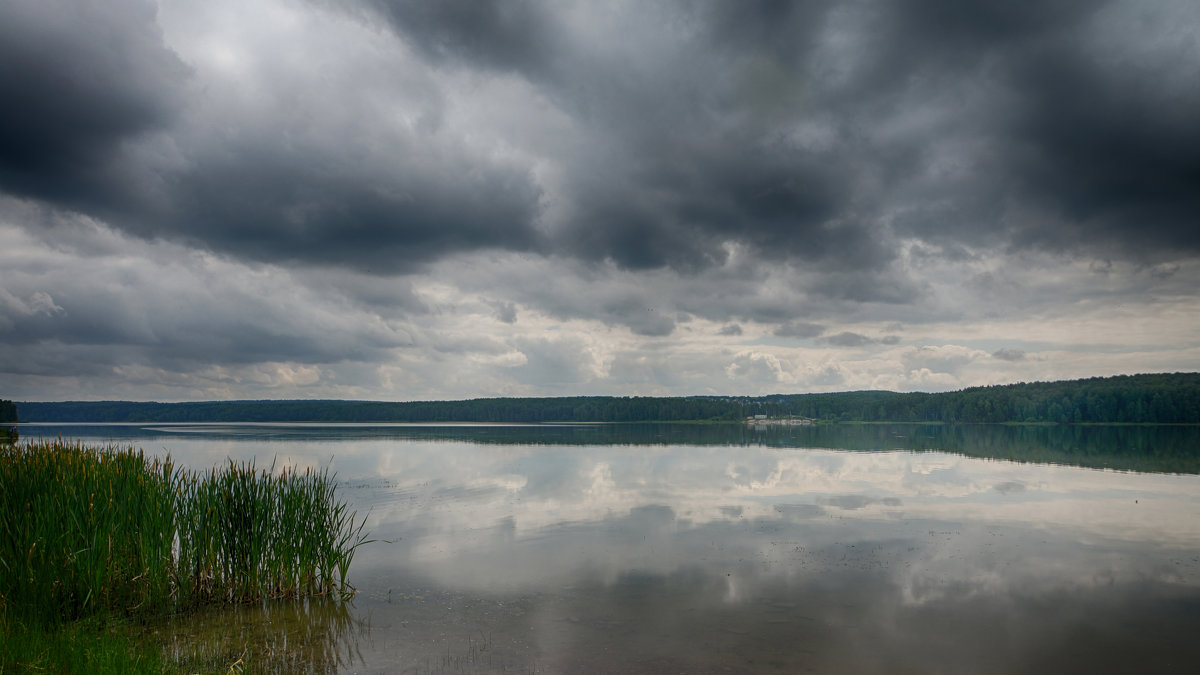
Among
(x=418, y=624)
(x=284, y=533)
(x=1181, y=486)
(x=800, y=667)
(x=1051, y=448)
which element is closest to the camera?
(x=800, y=667)

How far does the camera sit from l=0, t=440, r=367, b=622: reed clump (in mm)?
11500

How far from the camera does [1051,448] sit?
65250mm

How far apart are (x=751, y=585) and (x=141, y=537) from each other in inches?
523

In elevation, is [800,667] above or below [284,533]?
below

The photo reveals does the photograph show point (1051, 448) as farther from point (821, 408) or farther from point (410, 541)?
point (821, 408)

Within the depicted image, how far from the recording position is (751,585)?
1609 centimetres

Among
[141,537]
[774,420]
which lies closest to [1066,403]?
[774,420]

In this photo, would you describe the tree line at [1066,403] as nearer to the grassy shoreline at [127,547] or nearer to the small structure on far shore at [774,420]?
the small structure on far shore at [774,420]

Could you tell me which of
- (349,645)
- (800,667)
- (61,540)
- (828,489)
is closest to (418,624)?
(349,645)

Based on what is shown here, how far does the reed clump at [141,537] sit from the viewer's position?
11.5m

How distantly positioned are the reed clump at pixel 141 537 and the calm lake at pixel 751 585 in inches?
33.2

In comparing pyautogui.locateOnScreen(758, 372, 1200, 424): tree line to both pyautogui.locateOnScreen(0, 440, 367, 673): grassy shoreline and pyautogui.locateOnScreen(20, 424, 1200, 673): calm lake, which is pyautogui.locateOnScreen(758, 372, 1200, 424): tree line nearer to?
pyautogui.locateOnScreen(20, 424, 1200, 673): calm lake

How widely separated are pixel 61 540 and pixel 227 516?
2993 mm

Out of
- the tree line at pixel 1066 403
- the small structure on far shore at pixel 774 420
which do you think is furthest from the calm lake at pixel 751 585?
the small structure on far shore at pixel 774 420
